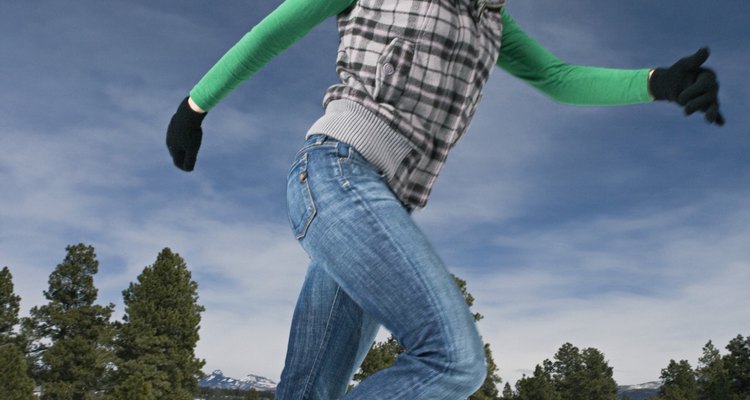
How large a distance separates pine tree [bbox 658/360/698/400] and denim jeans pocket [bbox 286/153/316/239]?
64.3m

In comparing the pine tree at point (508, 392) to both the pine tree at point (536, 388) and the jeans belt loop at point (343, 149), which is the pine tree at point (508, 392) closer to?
the pine tree at point (536, 388)

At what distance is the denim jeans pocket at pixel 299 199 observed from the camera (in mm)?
2256

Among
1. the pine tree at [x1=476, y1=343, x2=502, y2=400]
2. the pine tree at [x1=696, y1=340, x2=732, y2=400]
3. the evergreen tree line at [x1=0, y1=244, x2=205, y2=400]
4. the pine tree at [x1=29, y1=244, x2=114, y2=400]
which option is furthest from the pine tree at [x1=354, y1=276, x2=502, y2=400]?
the pine tree at [x1=696, y1=340, x2=732, y2=400]

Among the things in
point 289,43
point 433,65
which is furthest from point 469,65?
point 289,43

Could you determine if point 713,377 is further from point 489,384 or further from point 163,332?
point 163,332

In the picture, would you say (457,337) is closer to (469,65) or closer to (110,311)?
(469,65)

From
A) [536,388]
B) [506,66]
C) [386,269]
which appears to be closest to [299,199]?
[386,269]

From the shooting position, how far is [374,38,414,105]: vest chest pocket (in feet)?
7.97

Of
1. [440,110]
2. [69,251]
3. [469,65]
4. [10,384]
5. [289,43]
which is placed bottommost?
[440,110]

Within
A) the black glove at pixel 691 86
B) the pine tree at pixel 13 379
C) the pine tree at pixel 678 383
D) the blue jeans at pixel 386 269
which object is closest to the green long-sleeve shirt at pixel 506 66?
the black glove at pixel 691 86

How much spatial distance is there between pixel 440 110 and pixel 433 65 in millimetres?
161

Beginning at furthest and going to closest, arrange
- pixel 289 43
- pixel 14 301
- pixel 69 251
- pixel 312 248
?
pixel 69 251 < pixel 14 301 < pixel 289 43 < pixel 312 248

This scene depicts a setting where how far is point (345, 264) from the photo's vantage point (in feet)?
7.12

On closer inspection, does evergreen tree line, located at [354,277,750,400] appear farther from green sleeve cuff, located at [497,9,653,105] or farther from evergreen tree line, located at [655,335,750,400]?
green sleeve cuff, located at [497,9,653,105]
